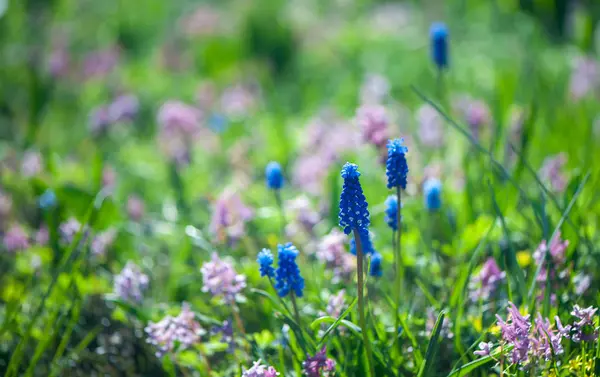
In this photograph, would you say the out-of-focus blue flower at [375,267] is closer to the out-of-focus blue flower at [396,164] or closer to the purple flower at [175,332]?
the out-of-focus blue flower at [396,164]

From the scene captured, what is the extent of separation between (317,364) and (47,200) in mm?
1646

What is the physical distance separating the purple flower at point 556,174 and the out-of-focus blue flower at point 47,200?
204cm

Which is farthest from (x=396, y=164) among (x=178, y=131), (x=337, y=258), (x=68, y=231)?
(x=178, y=131)

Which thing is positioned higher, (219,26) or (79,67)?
(219,26)

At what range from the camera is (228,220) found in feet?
7.95

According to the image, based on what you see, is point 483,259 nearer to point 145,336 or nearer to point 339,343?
point 339,343

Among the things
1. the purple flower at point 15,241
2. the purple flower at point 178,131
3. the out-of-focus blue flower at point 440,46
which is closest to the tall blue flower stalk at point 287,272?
the out-of-focus blue flower at point 440,46

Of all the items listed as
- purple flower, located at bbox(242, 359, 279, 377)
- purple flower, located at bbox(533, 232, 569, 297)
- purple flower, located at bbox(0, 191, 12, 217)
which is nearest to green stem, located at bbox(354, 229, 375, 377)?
purple flower, located at bbox(242, 359, 279, 377)

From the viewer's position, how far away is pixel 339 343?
191cm

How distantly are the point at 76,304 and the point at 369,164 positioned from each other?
63.1 inches

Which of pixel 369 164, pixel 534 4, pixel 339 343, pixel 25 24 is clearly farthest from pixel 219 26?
pixel 339 343

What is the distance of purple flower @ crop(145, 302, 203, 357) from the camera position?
1.91 m

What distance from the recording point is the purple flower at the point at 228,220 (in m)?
2.42

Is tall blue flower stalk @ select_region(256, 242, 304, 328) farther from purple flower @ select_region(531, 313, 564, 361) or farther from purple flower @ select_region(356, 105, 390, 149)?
purple flower @ select_region(356, 105, 390, 149)
